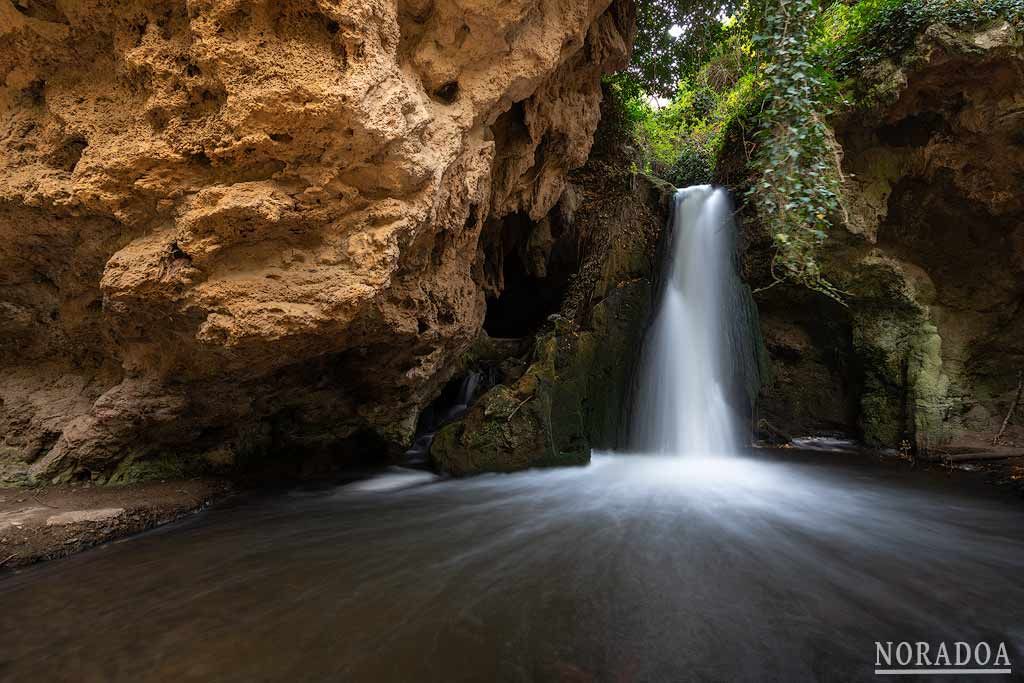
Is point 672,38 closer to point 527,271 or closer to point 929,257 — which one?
point 527,271

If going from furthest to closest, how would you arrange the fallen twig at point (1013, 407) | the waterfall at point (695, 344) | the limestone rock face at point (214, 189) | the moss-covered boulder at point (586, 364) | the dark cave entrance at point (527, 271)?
the dark cave entrance at point (527, 271)
the waterfall at point (695, 344)
the fallen twig at point (1013, 407)
the moss-covered boulder at point (586, 364)
the limestone rock face at point (214, 189)

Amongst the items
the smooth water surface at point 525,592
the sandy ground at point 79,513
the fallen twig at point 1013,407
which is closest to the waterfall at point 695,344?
the smooth water surface at point 525,592

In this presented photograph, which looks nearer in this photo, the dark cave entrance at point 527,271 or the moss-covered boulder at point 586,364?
the moss-covered boulder at point 586,364

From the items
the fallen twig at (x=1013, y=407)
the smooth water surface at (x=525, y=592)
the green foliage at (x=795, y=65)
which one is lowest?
the smooth water surface at (x=525, y=592)

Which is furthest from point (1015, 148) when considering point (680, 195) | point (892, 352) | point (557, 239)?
point (557, 239)

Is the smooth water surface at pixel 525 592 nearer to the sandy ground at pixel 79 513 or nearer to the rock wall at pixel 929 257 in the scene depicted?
the sandy ground at pixel 79 513

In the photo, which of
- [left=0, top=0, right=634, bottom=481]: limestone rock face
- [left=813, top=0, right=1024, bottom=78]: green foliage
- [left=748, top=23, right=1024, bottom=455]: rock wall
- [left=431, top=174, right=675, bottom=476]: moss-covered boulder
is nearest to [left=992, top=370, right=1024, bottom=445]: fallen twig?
[left=748, top=23, right=1024, bottom=455]: rock wall

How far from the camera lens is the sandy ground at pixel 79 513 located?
9.18 ft

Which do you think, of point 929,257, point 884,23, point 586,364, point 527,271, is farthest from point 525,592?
point 884,23

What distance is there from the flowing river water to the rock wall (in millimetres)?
2347

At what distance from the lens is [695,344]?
23.5ft

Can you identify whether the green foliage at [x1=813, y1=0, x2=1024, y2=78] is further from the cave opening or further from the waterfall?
the cave opening

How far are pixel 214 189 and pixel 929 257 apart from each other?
30.7ft

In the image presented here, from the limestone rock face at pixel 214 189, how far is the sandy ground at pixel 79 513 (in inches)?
12.4
